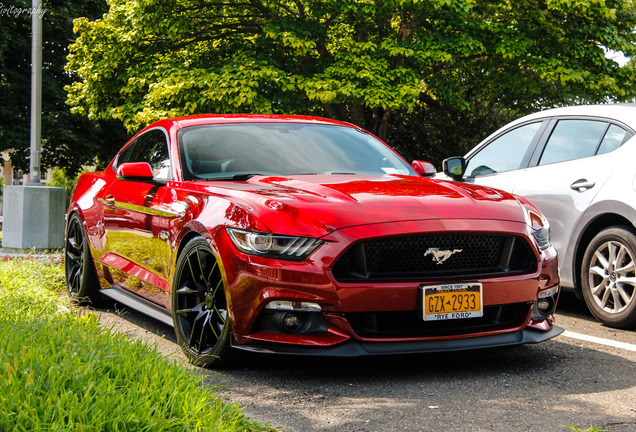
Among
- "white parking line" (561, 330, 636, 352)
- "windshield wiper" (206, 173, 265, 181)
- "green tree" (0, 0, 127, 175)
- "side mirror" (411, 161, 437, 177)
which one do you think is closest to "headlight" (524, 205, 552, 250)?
"white parking line" (561, 330, 636, 352)

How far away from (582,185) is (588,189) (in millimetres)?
63

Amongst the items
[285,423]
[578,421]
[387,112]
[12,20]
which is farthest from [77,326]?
[12,20]

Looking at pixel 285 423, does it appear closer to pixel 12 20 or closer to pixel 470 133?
pixel 470 133

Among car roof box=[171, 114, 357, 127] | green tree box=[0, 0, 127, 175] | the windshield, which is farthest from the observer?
green tree box=[0, 0, 127, 175]

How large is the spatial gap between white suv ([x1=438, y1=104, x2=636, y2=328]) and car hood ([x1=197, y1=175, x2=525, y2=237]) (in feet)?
4.83

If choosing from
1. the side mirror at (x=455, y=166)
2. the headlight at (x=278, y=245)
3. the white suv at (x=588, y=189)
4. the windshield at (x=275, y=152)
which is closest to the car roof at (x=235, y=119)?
the windshield at (x=275, y=152)

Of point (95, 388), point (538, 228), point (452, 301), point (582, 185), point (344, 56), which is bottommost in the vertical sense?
point (95, 388)

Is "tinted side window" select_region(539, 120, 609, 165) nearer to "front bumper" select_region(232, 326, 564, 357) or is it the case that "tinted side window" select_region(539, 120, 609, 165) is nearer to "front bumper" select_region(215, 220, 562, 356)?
"front bumper" select_region(215, 220, 562, 356)

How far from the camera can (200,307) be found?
4645mm

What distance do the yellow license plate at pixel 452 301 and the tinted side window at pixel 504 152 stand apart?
10.6 feet

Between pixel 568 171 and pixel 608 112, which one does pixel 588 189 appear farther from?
pixel 608 112

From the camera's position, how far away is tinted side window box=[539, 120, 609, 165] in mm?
6484

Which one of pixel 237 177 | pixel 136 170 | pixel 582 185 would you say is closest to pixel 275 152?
pixel 237 177

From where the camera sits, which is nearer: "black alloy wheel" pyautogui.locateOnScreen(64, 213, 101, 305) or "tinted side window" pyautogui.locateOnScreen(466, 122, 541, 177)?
Answer: "black alloy wheel" pyautogui.locateOnScreen(64, 213, 101, 305)
